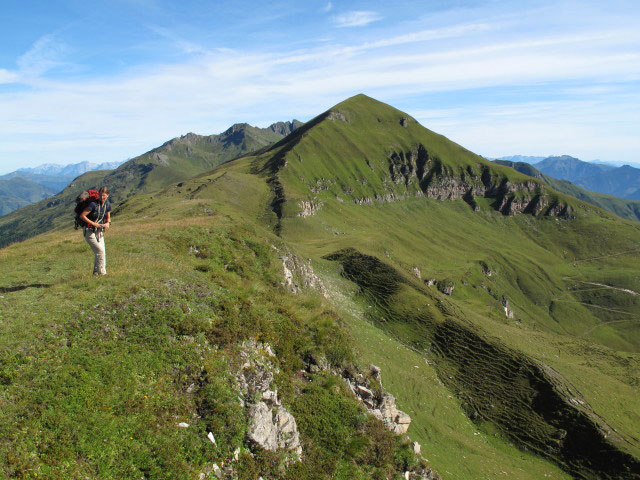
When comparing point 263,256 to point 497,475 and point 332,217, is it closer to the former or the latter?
point 497,475

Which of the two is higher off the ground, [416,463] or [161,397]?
[161,397]

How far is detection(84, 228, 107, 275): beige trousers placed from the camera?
19500mm

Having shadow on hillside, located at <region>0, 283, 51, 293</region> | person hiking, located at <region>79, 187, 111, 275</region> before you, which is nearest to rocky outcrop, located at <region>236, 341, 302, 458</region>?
person hiking, located at <region>79, 187, 111, 275</region>

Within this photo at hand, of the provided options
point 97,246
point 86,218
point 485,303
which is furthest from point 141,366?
point 485,303

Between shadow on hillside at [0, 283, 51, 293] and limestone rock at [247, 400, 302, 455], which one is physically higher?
shadow on hillside at [0, 283, 51, 293]

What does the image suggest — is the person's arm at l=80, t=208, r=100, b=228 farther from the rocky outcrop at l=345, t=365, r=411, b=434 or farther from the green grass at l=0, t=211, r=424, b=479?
the rocky outcrop at l=345, t=365, r=411, b=434

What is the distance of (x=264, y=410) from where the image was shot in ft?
53.7

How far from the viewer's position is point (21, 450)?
35.3 feet

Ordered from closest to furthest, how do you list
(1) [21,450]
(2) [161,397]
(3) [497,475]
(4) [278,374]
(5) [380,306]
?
(1) [21,450] < (2) [161,397] < (4) [278,374] < (3) [497,475] < (5) [380,306]

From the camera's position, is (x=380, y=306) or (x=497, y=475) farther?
(x=380, y=306)

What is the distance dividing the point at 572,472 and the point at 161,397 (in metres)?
45.5

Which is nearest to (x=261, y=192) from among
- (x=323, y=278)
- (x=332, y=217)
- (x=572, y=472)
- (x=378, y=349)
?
(x=332, y=217)

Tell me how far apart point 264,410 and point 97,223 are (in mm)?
13302

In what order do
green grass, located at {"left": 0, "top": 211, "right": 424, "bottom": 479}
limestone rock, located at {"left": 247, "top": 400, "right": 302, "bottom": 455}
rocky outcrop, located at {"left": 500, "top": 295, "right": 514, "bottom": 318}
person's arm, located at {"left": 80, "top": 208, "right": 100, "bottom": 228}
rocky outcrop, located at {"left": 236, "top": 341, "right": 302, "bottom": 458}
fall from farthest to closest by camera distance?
rocky outcrop, located at {"left": 500, "top": 295, "right": 514, "bottom": 318}
person's arm, located at {"left": 80, "top": 208, "right": 100, "bottom": 228}
rocky outcrop, located at {"left": 236, "top": 341, "right": 302, "bottom": 458}
limestone rock, located at {"left": 247, "top": 400, "right": 302, "bottom": 455}
green grass, located at {"left": 0, "top": 211, "right": 424, "bottom": 479}
